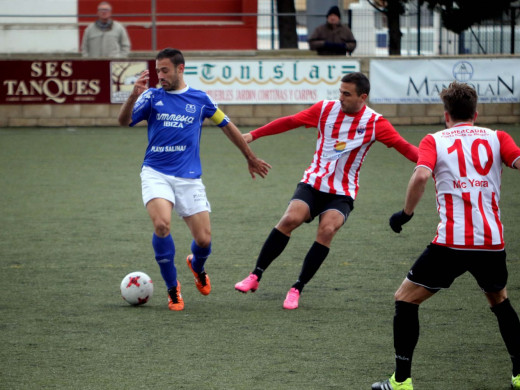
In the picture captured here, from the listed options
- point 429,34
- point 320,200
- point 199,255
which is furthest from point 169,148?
point 429,34

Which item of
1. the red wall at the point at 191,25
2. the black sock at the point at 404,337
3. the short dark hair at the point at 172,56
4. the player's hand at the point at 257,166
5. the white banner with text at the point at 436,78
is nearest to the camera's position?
the black sock at the point at 404,337

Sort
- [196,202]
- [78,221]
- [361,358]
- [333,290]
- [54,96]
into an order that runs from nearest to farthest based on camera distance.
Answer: [361,358]
[196,202]
[333,290]
[78,221]
[54,96]

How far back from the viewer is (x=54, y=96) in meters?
18.4

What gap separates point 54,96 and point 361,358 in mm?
14421

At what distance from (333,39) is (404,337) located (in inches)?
576

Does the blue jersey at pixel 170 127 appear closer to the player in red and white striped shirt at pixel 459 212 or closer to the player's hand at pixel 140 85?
the player's hand at pixel 140 85

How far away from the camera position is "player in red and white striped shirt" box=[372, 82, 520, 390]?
445 cm

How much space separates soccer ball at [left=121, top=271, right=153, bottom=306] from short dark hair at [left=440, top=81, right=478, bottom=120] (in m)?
2.77

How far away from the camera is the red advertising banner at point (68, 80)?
18203 millimetres

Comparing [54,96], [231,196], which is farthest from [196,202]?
[54,96]

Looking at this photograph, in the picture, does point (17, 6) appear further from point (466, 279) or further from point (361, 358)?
point (361, 358)

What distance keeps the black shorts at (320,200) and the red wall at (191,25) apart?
16.2 m

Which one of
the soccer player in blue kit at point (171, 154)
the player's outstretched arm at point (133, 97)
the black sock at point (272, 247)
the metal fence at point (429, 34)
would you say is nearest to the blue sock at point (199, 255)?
the soccer player in blue kit at point (171, 154)

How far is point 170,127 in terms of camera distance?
20.8 ft
